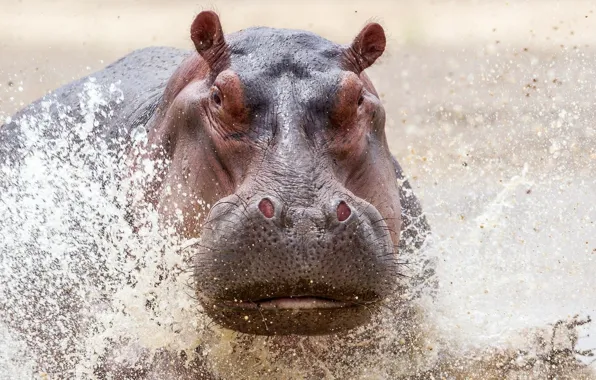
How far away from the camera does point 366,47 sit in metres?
5.03

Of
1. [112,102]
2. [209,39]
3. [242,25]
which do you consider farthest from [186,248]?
[242,25]

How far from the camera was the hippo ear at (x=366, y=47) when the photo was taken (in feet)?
16.3

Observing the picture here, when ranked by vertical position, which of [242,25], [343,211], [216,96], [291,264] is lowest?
[242,25]

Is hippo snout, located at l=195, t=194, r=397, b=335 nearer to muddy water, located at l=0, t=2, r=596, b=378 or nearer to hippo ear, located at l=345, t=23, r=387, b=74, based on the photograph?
muddy water, located at l=0, t=2, r=596, b=378

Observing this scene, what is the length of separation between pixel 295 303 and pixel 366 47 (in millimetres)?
1563

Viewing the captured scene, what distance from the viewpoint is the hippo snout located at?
3914 mm

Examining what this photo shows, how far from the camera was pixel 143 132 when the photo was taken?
5.44 m

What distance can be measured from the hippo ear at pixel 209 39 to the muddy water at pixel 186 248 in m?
0.78

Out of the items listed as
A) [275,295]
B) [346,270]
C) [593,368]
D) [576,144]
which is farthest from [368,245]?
[576,144]

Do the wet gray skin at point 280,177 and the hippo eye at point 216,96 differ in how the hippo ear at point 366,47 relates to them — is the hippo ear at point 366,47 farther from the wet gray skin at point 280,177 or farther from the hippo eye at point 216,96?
the hippo eye at point 216,96

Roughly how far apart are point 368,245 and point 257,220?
0.44 meters

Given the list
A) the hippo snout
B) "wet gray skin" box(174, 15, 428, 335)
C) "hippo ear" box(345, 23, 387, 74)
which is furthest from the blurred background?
the hippo snout

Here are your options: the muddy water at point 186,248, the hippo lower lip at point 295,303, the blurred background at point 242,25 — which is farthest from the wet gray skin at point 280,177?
the blurred background at point 242,25

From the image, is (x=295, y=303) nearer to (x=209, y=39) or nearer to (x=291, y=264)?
(x=291, y=264)
